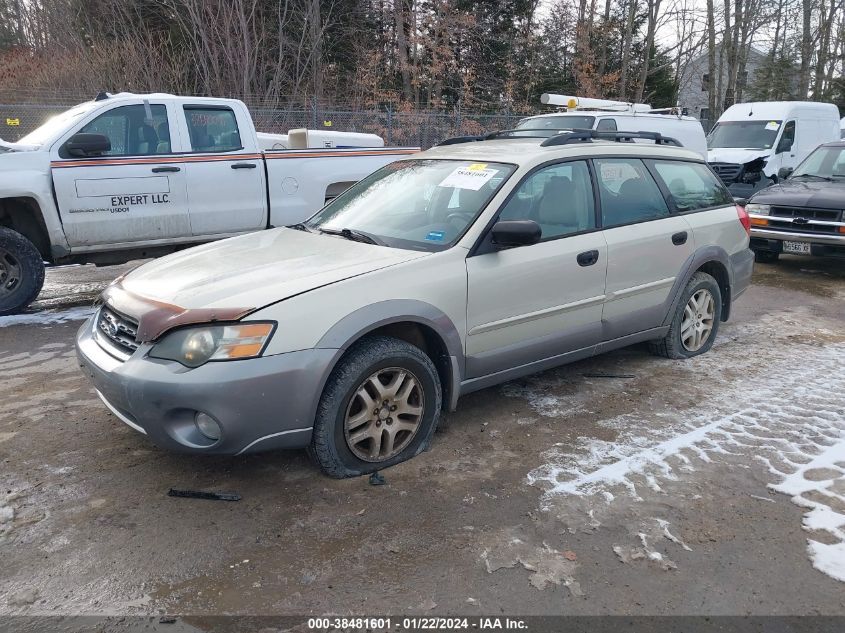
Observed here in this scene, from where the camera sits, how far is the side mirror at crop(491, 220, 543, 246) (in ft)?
Result: 12.3

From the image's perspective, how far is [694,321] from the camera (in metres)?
5.34

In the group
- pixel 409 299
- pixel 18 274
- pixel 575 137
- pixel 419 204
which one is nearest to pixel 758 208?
pixel 575 137

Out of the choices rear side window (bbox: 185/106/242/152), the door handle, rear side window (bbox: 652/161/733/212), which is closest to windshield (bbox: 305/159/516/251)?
the door handle

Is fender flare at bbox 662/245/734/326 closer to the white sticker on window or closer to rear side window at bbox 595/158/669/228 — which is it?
rear side window at bbox 595/158/669/228

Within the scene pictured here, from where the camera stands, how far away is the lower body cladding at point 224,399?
3.01 meters

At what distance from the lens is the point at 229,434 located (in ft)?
10.0

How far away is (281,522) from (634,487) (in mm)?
1684

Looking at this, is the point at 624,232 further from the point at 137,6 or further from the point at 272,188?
the point at 137,6

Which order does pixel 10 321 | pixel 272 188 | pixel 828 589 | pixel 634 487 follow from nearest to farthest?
pixel 828 589
pixel 634 487
pixel 10 321
pixel 272 188

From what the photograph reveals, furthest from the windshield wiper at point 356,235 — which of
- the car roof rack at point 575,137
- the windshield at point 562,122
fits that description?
the windshield at point 562,122

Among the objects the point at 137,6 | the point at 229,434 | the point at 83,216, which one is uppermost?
the point at 137,6

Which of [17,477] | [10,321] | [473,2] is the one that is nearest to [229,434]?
[17,477]

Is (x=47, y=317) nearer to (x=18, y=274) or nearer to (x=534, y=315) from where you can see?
(x=18, y=274)

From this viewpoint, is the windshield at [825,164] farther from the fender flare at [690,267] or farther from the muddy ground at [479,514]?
the muddy ground at [479,514]
